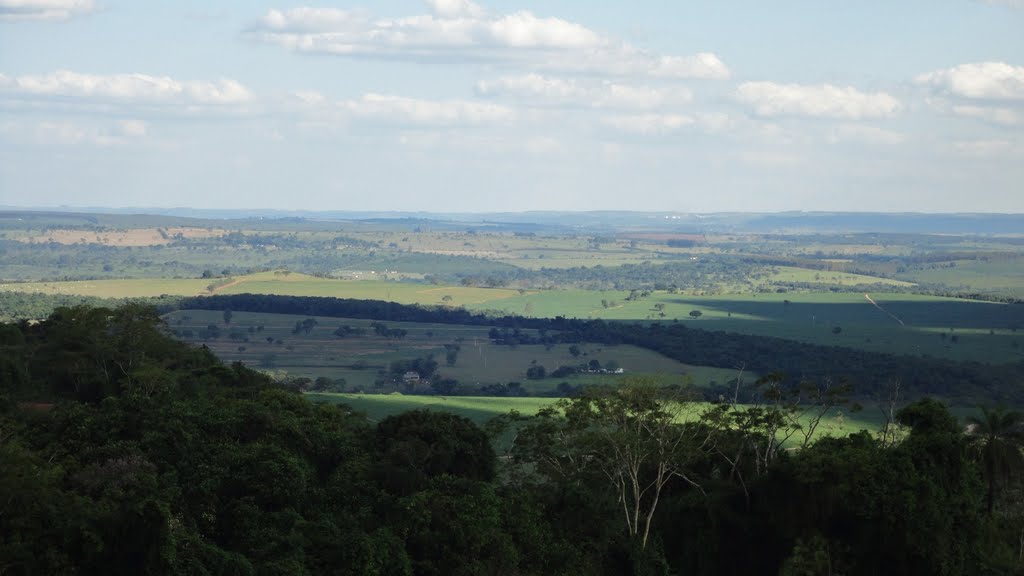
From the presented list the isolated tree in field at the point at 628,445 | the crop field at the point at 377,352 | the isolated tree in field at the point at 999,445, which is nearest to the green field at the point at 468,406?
the crop field at the point at 377,352

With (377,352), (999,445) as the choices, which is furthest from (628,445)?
(377,352)

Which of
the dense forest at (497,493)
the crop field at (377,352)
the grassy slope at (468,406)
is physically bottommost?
the crop field at (377,352)

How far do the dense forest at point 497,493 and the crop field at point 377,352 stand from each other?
71072 millimetres

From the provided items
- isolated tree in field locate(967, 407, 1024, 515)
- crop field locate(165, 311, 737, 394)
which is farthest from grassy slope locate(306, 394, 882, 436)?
isolated tree in field locate(967, 407, 1024, 515)

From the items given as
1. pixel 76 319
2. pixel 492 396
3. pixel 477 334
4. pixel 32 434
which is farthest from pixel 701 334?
pixel 32 434

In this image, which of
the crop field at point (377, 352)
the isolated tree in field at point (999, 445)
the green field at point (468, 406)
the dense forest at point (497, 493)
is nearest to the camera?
the dense forest at point (497, 493)

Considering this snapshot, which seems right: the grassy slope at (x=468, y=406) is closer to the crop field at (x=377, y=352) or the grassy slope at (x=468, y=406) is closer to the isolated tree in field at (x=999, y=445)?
the crop field at (x=377, y=352)

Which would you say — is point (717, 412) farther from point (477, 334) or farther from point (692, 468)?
point (477, 334)

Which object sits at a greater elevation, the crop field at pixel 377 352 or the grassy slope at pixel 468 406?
the grassy slope at pixel 468 406

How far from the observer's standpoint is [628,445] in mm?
52969

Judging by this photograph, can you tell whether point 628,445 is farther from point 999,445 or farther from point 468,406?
point 468,406

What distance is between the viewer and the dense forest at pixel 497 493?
4366 cm

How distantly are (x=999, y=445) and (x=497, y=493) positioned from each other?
19.3 m

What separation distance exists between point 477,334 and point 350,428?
371 ft
